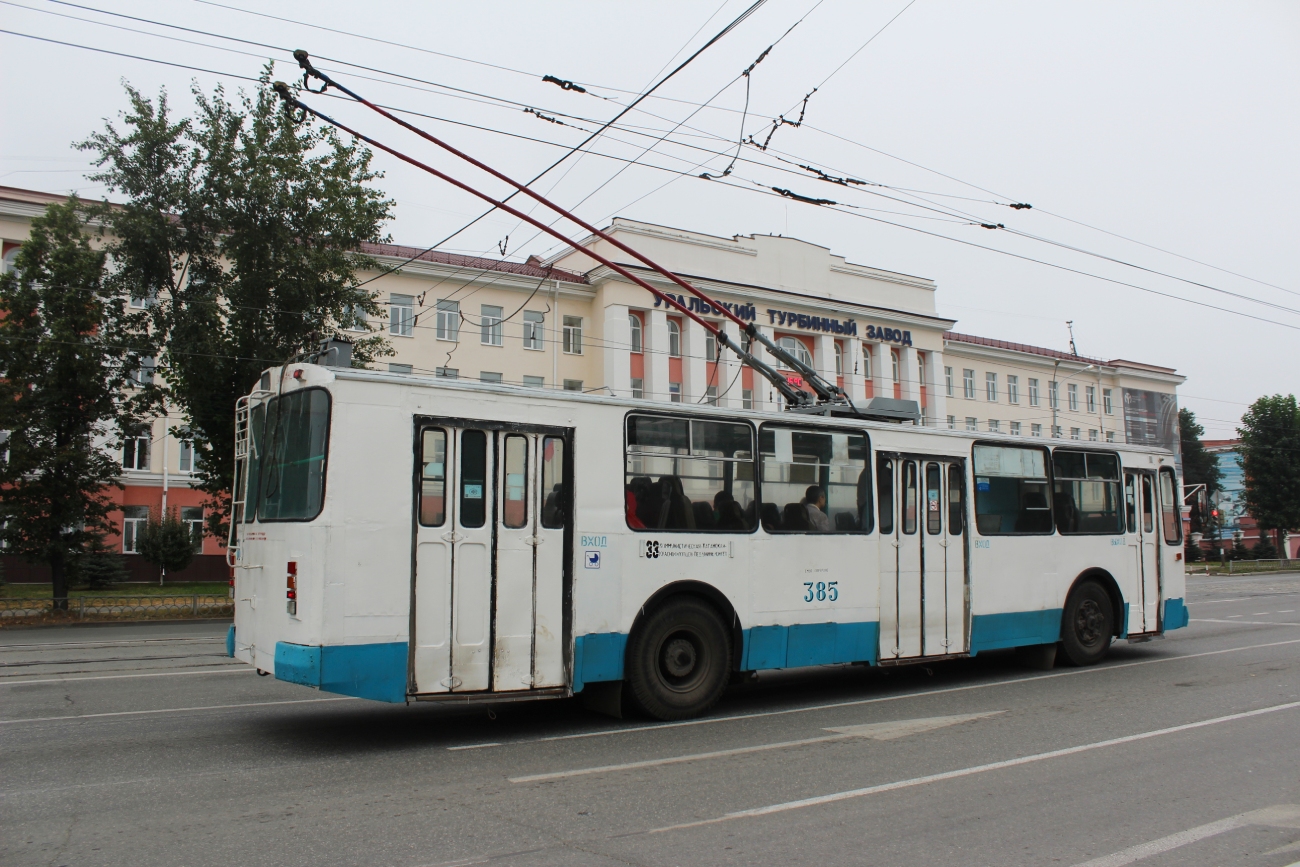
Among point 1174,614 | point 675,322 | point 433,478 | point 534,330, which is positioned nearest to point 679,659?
point 433,478

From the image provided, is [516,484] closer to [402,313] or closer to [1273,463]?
[402,313]

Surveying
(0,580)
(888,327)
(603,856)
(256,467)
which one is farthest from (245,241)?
(888,327)

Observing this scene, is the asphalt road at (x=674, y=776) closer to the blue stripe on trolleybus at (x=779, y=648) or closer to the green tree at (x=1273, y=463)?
the blue stripe on trolleybus at (x=779, y=648)

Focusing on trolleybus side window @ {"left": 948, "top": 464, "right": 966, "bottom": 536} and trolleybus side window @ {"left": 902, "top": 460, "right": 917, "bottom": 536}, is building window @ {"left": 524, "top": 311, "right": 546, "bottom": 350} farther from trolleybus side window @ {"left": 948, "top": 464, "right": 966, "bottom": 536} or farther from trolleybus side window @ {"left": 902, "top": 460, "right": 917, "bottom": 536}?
trolleybus side window @ {"left": 902, "top": 460, "right": 917, "bottom": 536}

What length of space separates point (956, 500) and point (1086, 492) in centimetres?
252

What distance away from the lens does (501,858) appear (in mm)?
4887

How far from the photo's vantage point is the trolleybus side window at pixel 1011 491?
37.9 feet

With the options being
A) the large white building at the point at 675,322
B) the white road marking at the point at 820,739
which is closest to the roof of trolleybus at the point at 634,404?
the white road marking at the point at 820,739

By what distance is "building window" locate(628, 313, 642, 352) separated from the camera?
45375 millimetres

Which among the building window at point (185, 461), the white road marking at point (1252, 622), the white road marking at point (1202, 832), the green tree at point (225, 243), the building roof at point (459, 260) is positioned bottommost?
the white road marking at point (1252, 622)

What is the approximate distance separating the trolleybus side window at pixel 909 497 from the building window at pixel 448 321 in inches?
1314

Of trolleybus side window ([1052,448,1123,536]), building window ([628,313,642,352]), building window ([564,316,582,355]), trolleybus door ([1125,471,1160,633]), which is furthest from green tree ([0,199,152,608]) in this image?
building window ([628,313,642,352])

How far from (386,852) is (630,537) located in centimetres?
413

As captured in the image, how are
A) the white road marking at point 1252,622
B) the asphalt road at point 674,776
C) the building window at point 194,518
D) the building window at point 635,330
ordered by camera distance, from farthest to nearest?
the building window at point 635,330, the building window at point 194,518, the white road marking at point 1252,622, the asphalt road at point 674,776
